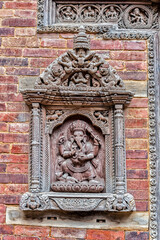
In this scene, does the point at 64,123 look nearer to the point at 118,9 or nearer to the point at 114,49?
the point at 114,49

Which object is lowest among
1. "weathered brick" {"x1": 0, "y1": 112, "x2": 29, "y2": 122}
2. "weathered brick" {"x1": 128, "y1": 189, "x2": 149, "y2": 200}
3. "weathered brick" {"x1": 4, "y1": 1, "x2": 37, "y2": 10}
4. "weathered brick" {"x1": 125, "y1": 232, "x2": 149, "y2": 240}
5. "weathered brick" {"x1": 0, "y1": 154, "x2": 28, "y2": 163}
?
"weathered brick" {"x1": 125, "y1": 232, "x2": 149, "y2": 240}

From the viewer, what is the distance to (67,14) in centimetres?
517

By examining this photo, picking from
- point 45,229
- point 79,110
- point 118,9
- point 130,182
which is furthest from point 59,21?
point 45,229

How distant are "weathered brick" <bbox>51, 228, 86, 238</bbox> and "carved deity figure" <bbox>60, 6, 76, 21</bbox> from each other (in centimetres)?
268

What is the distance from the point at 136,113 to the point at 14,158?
5.26 ft

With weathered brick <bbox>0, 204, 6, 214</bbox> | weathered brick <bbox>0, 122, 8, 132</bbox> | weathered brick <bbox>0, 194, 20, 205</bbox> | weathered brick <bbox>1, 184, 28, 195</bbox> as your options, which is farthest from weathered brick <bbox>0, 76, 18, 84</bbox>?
weathered brick <bbox>0, 204, 6, 214</bbox>

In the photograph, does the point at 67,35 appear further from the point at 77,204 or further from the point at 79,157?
the point at 77,204

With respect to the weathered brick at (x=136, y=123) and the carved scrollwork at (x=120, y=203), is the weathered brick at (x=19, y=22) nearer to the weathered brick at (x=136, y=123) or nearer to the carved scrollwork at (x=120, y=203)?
the weathered brick at (x=136, y=123)

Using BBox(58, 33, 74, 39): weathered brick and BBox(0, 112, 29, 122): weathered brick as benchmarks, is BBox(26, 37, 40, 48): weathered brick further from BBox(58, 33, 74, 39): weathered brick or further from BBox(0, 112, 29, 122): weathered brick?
BBox(0, 112, 29, 122): weathered brick

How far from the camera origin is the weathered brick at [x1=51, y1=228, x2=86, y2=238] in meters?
4.63

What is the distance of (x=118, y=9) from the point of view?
5199 millimetres

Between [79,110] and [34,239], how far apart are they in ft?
5.39

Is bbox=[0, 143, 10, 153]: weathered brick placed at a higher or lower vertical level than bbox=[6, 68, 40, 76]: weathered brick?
lower

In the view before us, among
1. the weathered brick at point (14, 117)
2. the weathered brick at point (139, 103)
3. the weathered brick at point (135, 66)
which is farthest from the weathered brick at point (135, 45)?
the weathered brick at point (14, 117)
